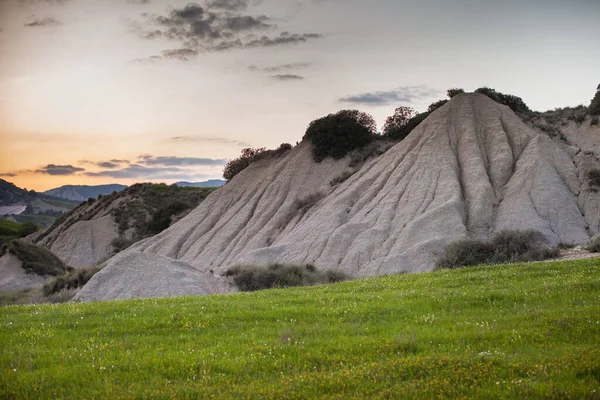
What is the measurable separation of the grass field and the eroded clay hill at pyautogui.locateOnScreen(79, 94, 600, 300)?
21214mm

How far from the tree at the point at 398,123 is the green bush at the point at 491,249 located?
35.1 m

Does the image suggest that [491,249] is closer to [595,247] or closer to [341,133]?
[595,247]

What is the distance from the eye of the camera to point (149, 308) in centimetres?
1688

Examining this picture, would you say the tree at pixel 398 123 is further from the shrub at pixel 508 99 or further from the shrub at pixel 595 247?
the shrub at pixel 595 247

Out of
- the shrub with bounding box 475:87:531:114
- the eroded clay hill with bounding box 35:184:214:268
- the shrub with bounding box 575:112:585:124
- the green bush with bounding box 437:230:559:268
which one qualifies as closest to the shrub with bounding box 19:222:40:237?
the eroded clay hill with bounding box 35:184:214:268

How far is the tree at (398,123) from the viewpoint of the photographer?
6919 centimetres

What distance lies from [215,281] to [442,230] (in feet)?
59.3

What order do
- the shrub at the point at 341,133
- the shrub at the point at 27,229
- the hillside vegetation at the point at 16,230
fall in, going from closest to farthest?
the shrub at the point at 341,133 < the hillside vegetation at the point at 16,230 < the shrub at the point at 27,229

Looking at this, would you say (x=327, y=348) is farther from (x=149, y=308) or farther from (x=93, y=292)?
(x=93, y=292)

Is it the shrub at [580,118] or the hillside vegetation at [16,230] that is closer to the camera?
the shrub at [580,118]

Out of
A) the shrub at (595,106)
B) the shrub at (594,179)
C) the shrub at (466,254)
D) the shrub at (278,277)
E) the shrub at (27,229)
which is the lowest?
the shrub at (27,229)

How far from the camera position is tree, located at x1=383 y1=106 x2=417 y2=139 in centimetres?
6919

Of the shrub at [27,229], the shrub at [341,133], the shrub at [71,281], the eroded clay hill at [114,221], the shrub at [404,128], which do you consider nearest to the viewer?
the shrub at [71,281]

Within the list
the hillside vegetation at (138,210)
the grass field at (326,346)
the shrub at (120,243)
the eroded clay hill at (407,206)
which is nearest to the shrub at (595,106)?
the eroded clay hill at (407,206)
